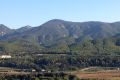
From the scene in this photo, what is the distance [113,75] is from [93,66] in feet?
109

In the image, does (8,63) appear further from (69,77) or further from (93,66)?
(69,77)

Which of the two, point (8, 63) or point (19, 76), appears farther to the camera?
point (8, 63)

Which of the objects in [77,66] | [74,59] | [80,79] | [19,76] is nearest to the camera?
[80,79]

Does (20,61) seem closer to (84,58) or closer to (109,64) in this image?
(84,58)

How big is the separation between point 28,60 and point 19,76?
57556 millimetres

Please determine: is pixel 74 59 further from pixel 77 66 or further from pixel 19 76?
pixel 19 76

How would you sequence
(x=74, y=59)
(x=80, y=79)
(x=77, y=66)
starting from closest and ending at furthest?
(x=80, y=79) < (x=77, y=66) < (x=74, y=59)

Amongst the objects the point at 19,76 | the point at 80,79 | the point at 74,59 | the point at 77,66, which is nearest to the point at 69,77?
the point at 80,79

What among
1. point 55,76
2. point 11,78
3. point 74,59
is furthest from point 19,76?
point 74,59

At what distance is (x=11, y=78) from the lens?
4515 inches

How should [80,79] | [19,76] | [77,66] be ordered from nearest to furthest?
[80,79] → [19,76] → [77,66]

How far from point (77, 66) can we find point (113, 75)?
33.1m

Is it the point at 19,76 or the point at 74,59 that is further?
the point at 74,59

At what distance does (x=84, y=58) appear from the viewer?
17162cm
